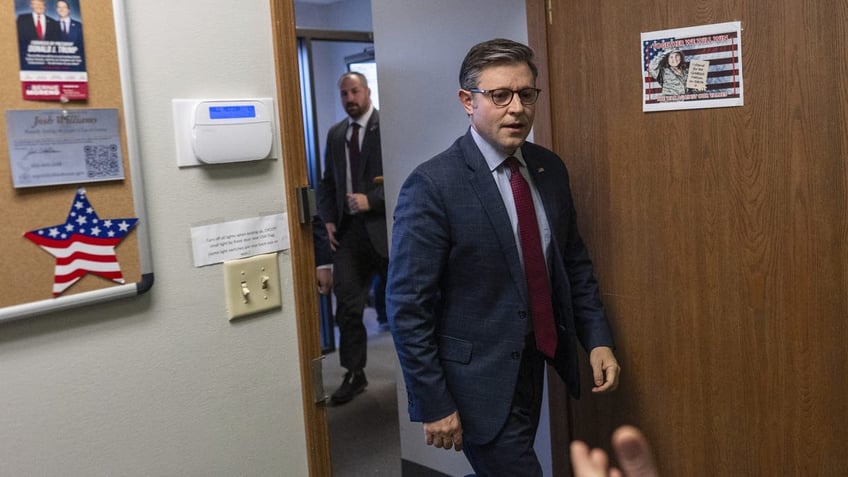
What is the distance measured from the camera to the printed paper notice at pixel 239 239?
1549 mm

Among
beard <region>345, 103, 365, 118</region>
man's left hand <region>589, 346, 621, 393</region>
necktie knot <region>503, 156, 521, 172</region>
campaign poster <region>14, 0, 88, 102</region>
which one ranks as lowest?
man's left hand <region>589, 346, 621, 393</region>

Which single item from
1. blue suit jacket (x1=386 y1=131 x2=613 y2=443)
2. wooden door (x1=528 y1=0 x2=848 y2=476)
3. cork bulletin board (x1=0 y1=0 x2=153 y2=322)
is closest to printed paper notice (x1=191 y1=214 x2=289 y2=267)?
cork bulletin board (x1=0 y1=0 x2=153 y2=322)

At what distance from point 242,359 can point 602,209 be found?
1133mm

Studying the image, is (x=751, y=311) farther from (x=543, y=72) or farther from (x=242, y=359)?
(x=242, y=359)

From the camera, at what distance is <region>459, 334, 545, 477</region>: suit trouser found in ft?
6.59

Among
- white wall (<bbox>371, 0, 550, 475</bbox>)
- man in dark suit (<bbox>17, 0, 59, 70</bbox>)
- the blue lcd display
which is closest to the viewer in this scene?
man in dark suit (<bbox>17, 0, 59, 70</bbox>)

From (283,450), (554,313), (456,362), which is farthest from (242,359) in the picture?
(554,313)

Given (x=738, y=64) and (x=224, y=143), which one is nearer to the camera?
(x=224, y=143)

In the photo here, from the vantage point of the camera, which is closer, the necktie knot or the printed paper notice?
the printed paper notice

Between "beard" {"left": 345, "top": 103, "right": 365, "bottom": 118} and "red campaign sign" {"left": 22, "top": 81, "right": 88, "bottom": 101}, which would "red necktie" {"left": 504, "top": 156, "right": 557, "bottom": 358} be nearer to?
"red campaign sign" {"left": 22, "top": 81, "right": 88, "bottom": 101}

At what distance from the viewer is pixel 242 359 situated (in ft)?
5.35

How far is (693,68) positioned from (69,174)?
145 cm

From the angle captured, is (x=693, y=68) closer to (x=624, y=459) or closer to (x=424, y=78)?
(x=424, y=78)

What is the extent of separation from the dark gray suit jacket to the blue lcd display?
218 centimetres
